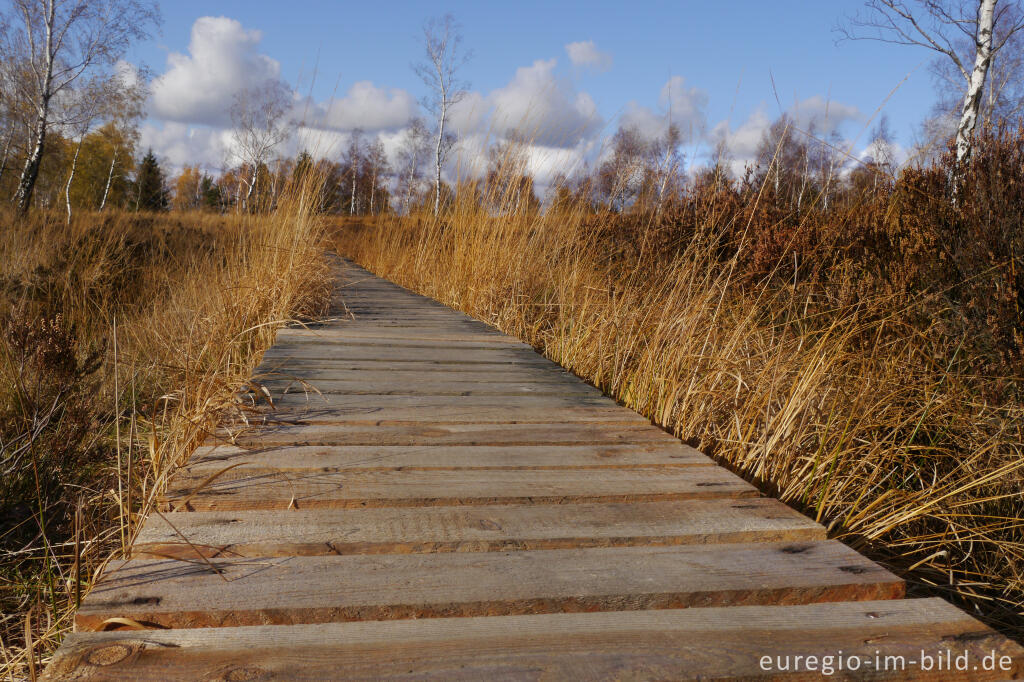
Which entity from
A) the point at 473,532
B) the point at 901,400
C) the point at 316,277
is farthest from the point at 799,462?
the point at 316,277

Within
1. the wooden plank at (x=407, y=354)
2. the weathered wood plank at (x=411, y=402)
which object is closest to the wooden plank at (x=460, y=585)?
the weathered wood plank at (x=411, y=402)

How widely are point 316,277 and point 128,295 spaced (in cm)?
270

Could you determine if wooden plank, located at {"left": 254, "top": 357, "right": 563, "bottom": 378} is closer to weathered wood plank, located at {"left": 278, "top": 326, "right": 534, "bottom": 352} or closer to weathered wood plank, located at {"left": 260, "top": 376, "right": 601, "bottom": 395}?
weathered wood plank, located at {"left": 260, "top": 376, "right": 601, "bottom": 395}

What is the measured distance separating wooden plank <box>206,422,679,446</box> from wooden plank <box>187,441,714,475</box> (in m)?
0.04

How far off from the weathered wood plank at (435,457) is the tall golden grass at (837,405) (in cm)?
36

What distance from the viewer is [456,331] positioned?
3678 mm

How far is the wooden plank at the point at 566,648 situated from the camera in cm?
83

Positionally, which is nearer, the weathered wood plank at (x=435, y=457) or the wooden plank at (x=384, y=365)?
the weathered wood plank at (x=435, y=457)

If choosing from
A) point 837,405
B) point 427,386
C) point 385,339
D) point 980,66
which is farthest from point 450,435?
point 980,66

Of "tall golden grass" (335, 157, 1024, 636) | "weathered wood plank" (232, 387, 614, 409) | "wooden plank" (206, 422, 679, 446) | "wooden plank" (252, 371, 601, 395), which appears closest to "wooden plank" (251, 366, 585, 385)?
"wooden plank" (252, 371, 601, 395)

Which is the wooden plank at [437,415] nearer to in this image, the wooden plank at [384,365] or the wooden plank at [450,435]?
the wooden plank at [450,435]

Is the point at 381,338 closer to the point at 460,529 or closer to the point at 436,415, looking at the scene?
the point at 436,415

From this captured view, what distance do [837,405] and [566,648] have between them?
1.70 m

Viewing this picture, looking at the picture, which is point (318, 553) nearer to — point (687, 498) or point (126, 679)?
point (126, 679)
